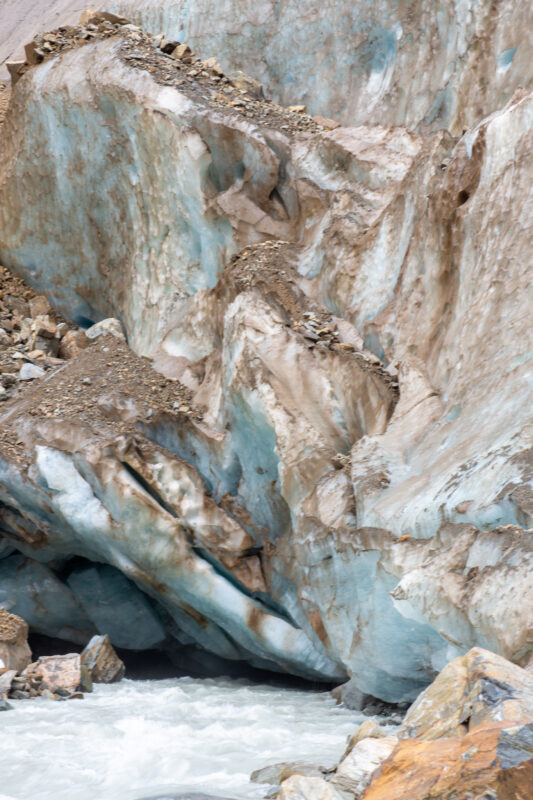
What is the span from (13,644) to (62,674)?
80 centimetres

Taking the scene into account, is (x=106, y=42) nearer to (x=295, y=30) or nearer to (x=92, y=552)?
(x=295, y=30)

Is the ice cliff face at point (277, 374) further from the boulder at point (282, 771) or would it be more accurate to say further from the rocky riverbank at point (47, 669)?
the boulder at point (282, 771)

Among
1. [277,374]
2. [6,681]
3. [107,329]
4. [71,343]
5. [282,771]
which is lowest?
[6,681]

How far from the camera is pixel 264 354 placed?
8.77 m

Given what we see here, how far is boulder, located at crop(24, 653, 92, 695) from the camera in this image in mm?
7688

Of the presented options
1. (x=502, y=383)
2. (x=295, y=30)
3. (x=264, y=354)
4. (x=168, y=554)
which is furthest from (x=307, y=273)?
(x=295, y=30)

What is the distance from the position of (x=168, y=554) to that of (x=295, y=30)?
9061 millimetres

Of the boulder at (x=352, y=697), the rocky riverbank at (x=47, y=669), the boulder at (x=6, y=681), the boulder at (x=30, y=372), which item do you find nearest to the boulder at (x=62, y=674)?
the rocky riverbank at (x=47, y=669)

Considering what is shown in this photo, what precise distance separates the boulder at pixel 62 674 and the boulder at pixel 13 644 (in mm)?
284

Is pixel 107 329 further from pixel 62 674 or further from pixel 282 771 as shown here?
pixel 282 771

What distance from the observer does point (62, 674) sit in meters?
7.90

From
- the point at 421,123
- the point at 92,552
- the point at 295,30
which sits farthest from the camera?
the point at 295,30

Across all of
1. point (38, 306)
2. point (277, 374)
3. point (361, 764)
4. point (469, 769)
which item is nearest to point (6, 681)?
point (277, 374)

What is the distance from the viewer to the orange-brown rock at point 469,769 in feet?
8.82
